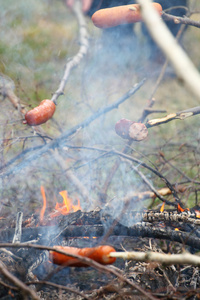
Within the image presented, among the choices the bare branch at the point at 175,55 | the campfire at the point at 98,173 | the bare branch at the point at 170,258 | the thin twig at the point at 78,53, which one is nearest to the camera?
the bare branch at the point at 175,55

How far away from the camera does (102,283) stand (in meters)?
1.93

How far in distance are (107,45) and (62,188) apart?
7.48ft

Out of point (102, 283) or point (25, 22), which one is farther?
point (25, 22)

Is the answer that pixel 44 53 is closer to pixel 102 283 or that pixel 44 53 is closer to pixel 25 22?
pixel 25 22

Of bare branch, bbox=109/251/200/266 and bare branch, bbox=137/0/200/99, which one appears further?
bare branch, bbox=109/251/200/266

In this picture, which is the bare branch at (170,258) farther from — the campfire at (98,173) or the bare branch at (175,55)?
the bare branch at (175,55)

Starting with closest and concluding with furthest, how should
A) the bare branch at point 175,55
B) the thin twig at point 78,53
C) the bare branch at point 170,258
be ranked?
1. the bare branch at point 175,55
2. the bare branch at point 170,258
3. the thin twig at point 78,53

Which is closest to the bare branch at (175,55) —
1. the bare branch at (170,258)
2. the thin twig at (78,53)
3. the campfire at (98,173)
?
the campfire at (98,173)

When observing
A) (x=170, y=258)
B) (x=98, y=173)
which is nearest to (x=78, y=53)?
(x=98, y=173)

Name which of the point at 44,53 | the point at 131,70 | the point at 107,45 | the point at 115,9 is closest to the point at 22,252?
the point at 115,9

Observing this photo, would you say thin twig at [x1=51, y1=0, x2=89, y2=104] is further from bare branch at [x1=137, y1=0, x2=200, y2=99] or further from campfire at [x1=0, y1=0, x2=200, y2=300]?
bare branch at [x1=137, y1=0, x2=200, y2=99]

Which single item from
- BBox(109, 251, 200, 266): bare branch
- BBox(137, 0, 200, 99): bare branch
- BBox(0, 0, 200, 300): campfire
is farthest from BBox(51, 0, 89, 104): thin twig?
BBox(137, 0, 200, 99): bare branch

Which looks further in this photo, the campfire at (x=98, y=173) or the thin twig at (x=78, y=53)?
the thin twig at (x=78, y=53)

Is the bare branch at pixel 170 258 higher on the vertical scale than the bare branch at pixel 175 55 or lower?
lower
